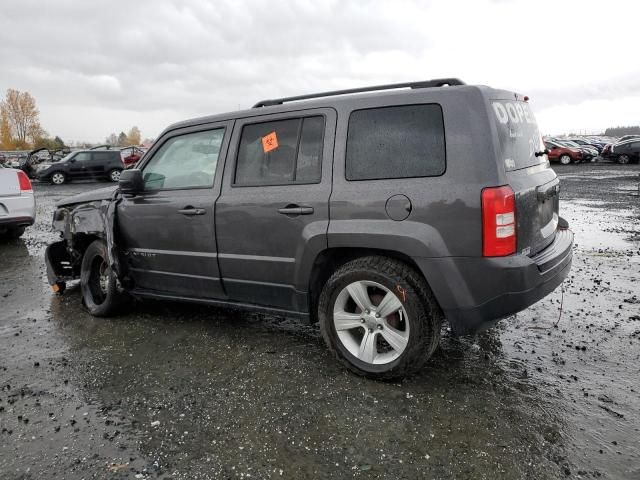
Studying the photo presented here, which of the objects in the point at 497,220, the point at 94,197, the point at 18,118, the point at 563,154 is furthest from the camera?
the point at 18,118

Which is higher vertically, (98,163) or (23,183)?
(98,163)

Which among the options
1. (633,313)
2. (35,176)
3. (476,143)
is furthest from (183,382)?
(35,176)

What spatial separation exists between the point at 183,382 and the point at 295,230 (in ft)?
4.17

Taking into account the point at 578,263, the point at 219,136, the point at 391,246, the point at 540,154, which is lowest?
the point at 578,263

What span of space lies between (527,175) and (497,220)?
1.87ft

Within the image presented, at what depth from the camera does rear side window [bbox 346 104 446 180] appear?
3016 millimetres

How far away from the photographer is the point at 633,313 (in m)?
4.41

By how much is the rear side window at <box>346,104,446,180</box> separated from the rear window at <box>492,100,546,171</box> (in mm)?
369

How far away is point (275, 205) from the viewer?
353cm

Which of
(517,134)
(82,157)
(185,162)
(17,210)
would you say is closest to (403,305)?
(517,134)

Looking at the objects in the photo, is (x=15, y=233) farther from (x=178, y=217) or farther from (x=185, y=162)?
(x=178, y=217)

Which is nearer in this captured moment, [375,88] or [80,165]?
[375,88]

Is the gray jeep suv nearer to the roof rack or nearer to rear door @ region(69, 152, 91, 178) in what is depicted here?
the roof rack

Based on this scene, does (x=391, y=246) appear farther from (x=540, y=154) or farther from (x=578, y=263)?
(x=578, y=263)
